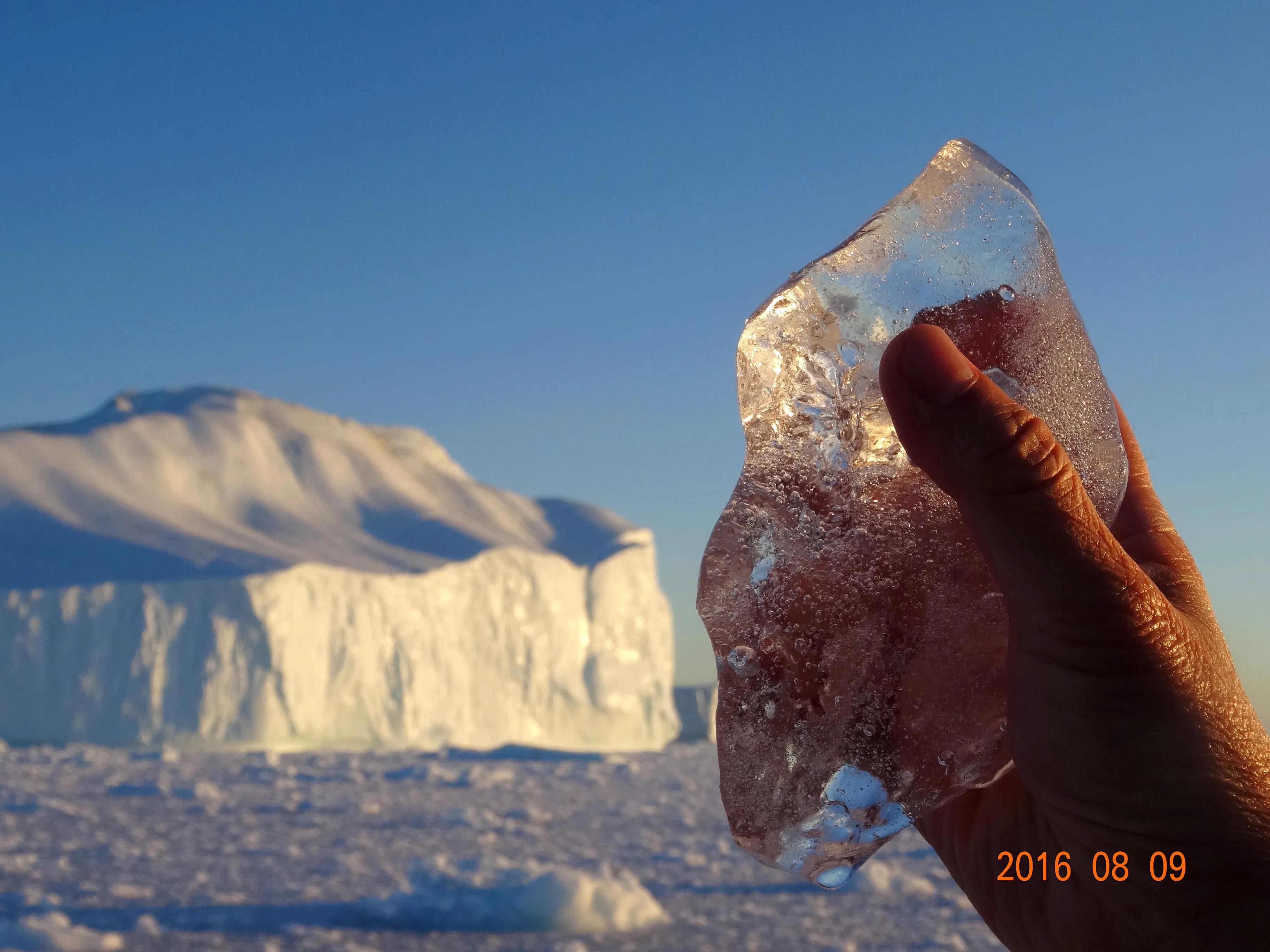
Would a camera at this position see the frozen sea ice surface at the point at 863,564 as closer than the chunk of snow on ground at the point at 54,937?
Yes

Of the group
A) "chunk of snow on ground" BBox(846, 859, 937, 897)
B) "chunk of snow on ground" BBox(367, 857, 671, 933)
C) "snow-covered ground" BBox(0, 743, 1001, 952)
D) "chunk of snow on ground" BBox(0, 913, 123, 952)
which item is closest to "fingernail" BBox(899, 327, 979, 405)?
"snow-covered ground" BBox(0, 743, 1001, 952)

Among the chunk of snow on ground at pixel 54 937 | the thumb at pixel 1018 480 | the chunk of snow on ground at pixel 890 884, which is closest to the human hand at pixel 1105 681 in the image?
the thumb at pixel 1018 480

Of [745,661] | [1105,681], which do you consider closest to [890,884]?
[745,661]

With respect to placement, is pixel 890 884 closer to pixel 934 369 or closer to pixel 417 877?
pixel 417 877

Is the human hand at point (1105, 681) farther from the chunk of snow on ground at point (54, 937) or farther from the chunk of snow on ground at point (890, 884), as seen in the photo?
the chunk of snow on ground at point (890, 884)

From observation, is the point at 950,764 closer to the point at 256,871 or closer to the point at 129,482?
the point at 256,871
